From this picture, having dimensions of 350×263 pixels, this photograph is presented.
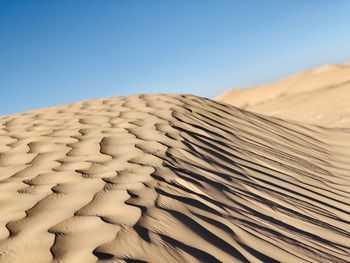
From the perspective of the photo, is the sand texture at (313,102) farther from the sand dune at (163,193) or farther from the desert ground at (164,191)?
the sand dune at (163,193)

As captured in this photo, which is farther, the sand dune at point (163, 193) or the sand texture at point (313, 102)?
the sand texture at point (313, 102)

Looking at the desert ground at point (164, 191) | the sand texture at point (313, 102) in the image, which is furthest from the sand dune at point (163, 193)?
the sand texture at point (313, 102)

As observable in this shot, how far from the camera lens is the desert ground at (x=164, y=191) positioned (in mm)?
1838

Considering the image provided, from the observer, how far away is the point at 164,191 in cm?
237

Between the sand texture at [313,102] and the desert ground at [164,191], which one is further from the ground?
the desert ground at [164,191]

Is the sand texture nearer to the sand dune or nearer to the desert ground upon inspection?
the desert ground

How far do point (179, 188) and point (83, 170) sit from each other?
53 cm

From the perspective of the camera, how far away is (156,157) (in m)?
2.99

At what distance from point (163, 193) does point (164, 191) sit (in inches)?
1.4

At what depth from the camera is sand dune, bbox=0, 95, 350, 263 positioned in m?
1.83

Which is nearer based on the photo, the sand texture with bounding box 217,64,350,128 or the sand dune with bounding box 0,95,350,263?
the sand dune with bounding box 0,95,350,263

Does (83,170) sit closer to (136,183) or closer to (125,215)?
(136,183)

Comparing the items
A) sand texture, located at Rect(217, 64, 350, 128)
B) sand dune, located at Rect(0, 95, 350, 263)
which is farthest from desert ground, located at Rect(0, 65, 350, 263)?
sand texture, located at Rect(217, 64, 350, 128)

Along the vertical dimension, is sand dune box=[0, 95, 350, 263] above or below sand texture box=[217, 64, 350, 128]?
above
